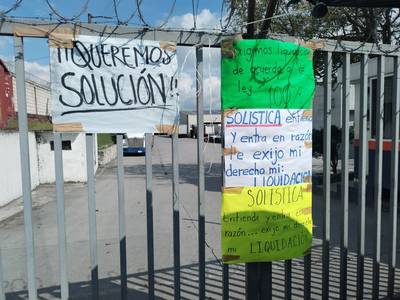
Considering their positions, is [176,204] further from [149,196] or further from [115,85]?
[115,85]

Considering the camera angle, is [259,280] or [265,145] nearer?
[265,145]

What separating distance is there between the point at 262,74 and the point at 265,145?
0.49 metres

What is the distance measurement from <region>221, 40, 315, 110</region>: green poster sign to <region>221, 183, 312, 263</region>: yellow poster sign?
614mm

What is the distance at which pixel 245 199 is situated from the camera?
3.06 meters

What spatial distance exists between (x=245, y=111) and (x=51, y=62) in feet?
4.22

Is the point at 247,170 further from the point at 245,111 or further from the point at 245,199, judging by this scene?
the point at 245,111

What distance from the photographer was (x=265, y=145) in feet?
9.99

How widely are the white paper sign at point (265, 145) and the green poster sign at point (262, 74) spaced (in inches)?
2.7

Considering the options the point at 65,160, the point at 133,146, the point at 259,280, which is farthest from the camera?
the point at 133,146

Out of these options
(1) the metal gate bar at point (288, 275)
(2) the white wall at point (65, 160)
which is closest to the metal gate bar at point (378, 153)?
(1) the metal gate bar at point (288, 275)

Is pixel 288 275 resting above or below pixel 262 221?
below

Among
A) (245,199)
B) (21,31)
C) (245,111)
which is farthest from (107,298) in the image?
(21,31)

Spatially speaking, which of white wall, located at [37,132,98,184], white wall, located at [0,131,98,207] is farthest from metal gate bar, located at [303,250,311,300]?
white wall, located at [37,132,98,184]

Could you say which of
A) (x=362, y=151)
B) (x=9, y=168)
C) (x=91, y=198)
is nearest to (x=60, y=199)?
(x=91, y=198)
